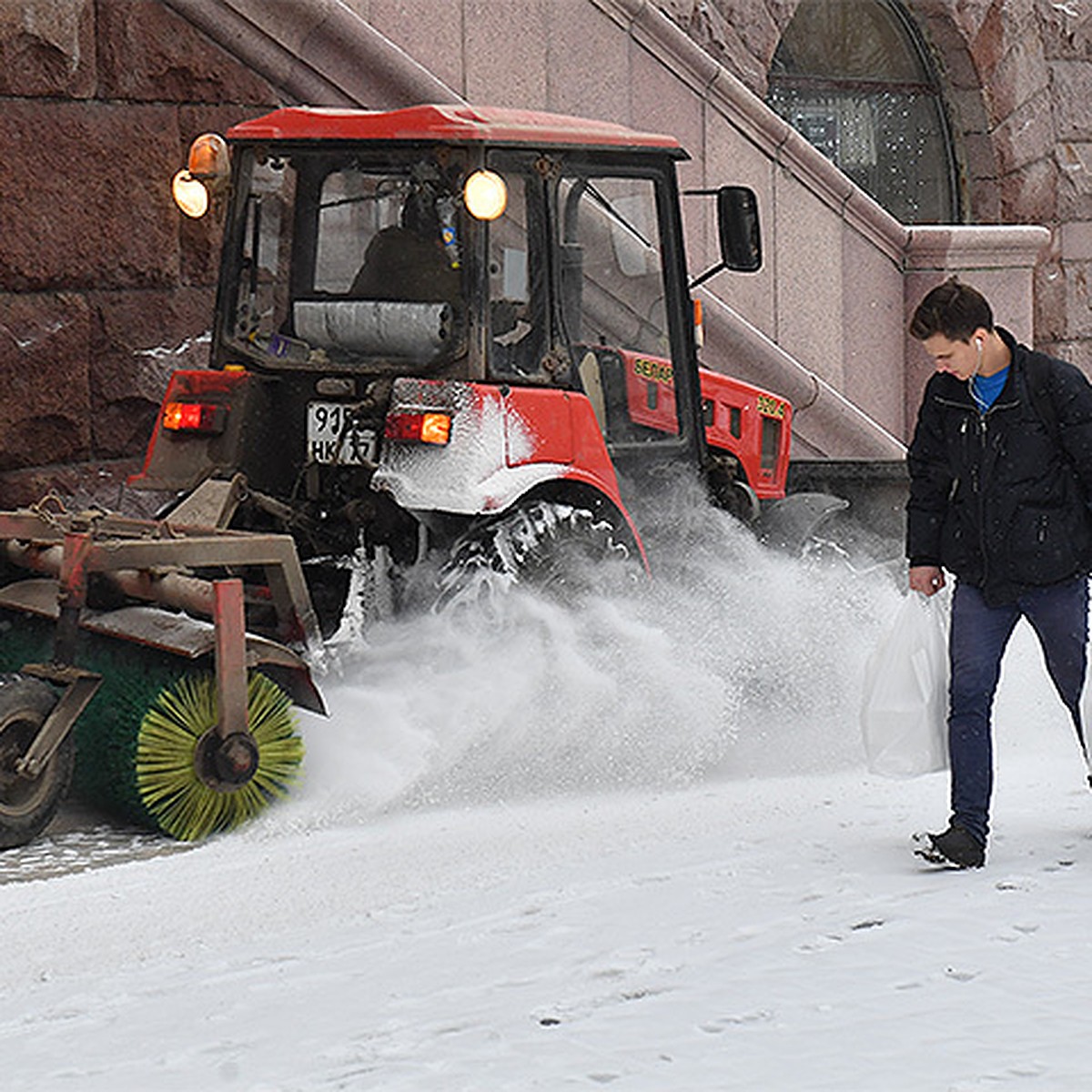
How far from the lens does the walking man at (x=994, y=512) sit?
553 centimetres

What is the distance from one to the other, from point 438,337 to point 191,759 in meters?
1.55

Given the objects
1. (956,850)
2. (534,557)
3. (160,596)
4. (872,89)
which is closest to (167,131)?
(534,557)

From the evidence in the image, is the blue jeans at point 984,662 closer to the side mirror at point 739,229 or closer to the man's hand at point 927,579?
the man's hand at point 927,579

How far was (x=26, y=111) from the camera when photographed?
845cm

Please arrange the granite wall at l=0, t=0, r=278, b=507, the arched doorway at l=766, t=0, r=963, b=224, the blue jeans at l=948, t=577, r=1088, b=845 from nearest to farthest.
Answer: the blue jeans at l=948, t=577, r=1088, b=845 → the granite wall at l=0, t=0, r=278, b=507 → the arched doorway at l=766, t=0, r=963, b=224

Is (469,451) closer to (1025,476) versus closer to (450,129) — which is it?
(450,129)

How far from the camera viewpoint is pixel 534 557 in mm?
6426

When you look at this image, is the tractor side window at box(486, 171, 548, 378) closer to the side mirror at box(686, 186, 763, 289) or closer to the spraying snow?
the side mirror at box(686, 186, 763, 289)

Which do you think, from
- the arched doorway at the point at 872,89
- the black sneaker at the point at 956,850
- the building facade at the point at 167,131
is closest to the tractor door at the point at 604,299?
the black sneaker at the point at 956,850

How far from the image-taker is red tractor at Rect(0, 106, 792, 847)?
5.84 meters

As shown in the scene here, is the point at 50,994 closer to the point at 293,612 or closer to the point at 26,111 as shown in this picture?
the point at 293,612

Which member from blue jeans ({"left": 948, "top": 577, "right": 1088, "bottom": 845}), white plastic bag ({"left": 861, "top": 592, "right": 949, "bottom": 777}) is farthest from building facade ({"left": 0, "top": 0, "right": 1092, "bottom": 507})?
blue jeans ({"left": 948, "top": 577, "right": 1088, "bottom": 845})

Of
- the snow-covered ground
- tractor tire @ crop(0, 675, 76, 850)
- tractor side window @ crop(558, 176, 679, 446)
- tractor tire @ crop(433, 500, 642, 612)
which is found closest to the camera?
the snow-covered ground

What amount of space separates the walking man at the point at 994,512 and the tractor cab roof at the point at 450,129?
150 cm
